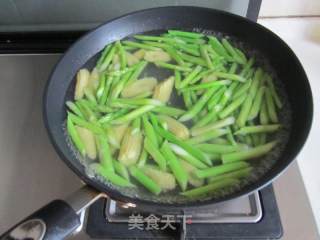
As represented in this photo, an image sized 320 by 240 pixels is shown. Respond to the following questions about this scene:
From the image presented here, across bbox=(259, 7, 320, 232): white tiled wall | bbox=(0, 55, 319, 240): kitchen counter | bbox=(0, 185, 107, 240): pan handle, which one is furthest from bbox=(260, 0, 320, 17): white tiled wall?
bbox=(0, 185, 107, 240): pan handle

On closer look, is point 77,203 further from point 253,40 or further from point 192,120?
point 253,40

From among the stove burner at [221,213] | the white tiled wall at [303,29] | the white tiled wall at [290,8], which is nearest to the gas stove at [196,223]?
the stove burner at [221,213]

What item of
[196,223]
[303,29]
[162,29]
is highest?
[162,29]

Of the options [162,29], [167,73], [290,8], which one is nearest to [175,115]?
[167,73]

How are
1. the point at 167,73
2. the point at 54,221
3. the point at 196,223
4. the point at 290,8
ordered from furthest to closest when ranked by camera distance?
the point at 290,8 < the point at 167,73 < the point at 196,223 < the point at 54,221

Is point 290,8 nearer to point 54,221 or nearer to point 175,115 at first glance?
point 175,115

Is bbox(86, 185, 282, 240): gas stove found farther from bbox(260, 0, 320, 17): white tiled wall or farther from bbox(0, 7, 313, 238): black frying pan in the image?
bbox(260, 0, 320, 17): white tiled wall

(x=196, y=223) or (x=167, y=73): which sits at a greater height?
(x=167, y=73)
